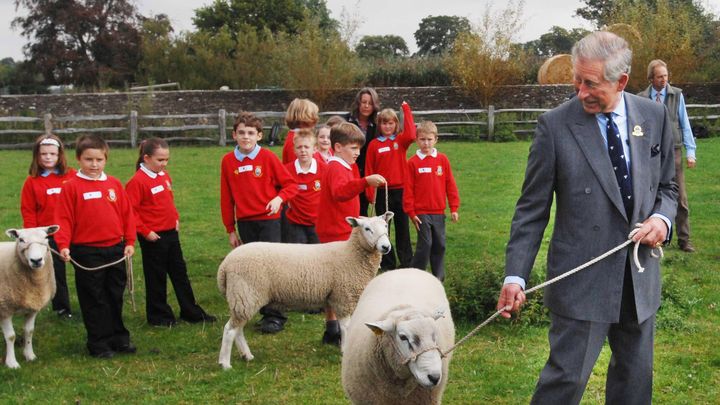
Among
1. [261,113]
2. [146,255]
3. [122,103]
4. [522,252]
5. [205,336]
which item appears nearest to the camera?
[522,252]

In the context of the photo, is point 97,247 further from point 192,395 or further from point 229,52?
point 229,52

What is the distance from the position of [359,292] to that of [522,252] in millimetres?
2808

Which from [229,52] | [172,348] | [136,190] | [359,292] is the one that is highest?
[229,52]

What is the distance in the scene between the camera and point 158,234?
7.57 meters

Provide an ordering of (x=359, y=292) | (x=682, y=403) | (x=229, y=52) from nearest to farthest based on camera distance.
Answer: (x=682, y=403) → (x=359, y=292) → (x=229, y=52)

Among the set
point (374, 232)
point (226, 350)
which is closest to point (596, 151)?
point (374, 232)

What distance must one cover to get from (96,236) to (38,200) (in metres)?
1.30

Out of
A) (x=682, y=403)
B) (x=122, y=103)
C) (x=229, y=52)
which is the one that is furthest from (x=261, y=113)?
(x=682, y=403)

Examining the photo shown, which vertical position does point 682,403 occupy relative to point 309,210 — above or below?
below

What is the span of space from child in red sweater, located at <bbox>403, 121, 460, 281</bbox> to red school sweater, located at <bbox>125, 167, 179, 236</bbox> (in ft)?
8.05

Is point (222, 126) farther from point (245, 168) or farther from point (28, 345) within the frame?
point (28, 345)

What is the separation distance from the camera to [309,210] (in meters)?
7.84

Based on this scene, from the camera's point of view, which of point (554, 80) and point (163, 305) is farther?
point (554, 80)

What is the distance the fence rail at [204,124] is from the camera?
24.6 m
